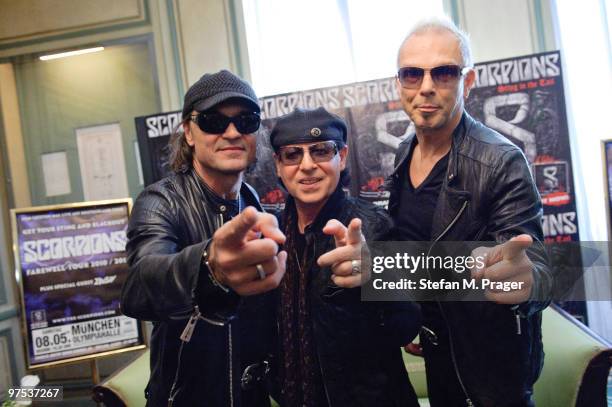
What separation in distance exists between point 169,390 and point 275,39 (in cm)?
242

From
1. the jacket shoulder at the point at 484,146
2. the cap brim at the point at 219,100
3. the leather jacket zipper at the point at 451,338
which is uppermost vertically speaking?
the cap brim at the point at 219,100

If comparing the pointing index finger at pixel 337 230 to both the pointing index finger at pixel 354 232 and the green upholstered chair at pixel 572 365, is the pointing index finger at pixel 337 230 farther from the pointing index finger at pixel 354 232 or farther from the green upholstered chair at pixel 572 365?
the green upholstered chair at pixel 572 365

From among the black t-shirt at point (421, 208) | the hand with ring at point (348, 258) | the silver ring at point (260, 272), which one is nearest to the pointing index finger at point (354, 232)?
the hand with ring at point (348, 258)

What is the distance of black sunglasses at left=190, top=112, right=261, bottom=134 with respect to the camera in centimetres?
76

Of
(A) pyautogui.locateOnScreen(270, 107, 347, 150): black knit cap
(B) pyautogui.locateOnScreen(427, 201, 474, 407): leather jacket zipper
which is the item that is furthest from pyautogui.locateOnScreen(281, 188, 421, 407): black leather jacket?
(A) pyautogui.locateOnScreen(270, 107, 347, 150): black knit cap

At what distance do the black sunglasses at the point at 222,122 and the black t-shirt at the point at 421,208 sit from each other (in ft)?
1.00

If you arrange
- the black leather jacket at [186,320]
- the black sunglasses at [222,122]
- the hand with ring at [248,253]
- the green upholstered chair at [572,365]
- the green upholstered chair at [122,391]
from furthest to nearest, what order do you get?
the green upholstered chair at [122,391] → the green upholstered chair at [572,365] → the black sunglasses at [222,122] → the black leather jacket at [186,320] → the hand with ring at [248,253]

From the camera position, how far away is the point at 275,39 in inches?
111

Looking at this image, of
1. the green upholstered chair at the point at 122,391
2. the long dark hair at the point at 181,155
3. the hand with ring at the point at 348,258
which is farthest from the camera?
the green upholstered chair at the point at 122,391

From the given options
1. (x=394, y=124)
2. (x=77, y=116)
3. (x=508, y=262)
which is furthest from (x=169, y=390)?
(x=77, y=116)

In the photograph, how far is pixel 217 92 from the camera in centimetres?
77

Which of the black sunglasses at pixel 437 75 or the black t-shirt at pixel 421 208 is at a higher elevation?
the black sunglasses at pixel 437 75

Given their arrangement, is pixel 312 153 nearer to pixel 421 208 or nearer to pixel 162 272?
pixel 421 208

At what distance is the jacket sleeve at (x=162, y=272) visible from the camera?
1.82 ft
